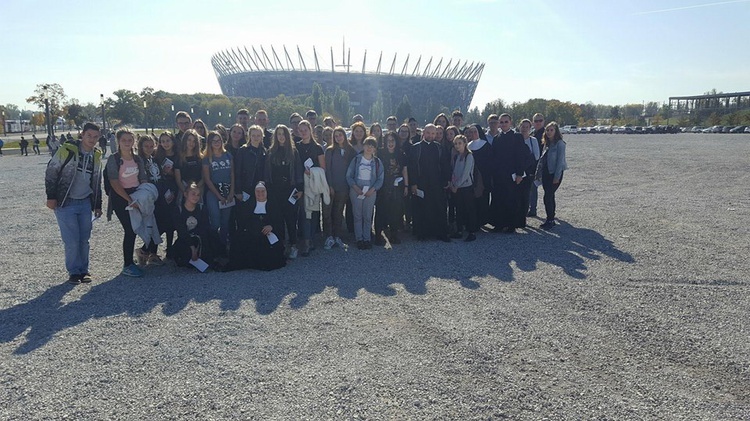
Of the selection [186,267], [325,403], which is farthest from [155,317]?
[325,403]

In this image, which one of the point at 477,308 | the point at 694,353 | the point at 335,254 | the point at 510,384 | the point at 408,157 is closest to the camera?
the point at 510,384

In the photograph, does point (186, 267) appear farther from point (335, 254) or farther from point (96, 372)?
point (96, 372)

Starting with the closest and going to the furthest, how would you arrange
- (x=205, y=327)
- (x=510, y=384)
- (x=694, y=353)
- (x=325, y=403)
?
(x=325, y=403) → (x=510, y=384) → (x=694, y=353) → (x=205, y=327)

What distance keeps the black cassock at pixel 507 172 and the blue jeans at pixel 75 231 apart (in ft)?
20.8

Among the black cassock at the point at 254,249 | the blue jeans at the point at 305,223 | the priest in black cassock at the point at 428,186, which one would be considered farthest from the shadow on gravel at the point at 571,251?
the black cassock at the point at 254,249

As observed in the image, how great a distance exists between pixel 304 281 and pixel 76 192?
2.95m

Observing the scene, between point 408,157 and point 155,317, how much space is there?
180 inches

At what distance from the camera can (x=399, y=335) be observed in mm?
4258

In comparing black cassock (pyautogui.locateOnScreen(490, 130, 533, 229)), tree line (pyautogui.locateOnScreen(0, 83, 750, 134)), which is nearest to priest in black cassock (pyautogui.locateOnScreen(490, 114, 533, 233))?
black cassock (pyautogui.locateOnScreen(490, 130, 533, 229))

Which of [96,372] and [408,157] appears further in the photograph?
[408,157]

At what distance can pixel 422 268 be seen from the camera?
6.30m

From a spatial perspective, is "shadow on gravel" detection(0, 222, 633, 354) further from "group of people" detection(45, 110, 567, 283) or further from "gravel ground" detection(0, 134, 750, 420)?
"group of people" detection(45, 110, 567, 283)

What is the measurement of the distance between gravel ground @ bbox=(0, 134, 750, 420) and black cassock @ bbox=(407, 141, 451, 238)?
1.21 ft

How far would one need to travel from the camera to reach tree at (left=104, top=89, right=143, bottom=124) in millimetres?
59719
